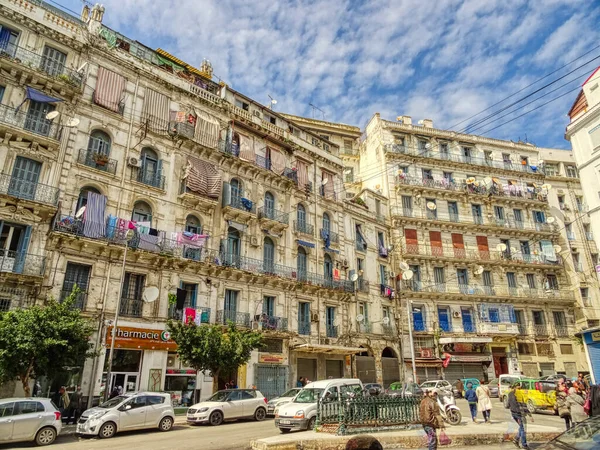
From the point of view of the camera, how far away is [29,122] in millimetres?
20125

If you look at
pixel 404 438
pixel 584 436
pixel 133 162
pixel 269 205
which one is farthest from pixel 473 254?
pixel 584 436

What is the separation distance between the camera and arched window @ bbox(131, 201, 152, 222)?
22.9 metres

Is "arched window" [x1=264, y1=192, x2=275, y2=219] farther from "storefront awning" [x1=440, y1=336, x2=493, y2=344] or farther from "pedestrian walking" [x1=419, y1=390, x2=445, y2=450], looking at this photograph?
"pedestrian walking" [x1=419, y1=390, x2=445, y2=450]

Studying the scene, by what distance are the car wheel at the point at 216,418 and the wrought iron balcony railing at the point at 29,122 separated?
14.8 meters

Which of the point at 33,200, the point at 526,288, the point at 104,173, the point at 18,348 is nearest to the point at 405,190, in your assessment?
the point at 526,288

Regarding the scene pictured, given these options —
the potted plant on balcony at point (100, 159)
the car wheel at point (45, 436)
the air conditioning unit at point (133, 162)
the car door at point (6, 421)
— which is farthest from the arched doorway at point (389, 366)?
the car door at point (6, 421)

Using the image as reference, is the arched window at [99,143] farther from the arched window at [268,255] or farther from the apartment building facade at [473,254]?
the apartment building facade at [473,254]

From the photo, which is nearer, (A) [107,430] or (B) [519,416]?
(B) [519,416]

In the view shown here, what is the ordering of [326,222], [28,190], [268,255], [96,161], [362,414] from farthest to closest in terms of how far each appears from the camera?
[326,222], [268,255], [96,161], [28,190], [362,414]

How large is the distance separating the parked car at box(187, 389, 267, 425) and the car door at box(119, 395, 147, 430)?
212cm

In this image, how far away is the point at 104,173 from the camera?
2197 cm

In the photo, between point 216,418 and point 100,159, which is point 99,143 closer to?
point 100,159

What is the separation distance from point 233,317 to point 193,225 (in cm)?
584

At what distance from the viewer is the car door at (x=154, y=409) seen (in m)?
15.1
